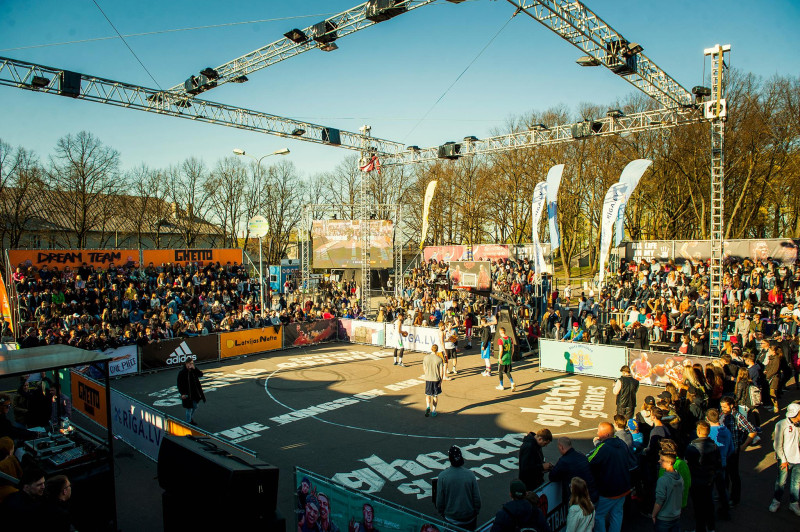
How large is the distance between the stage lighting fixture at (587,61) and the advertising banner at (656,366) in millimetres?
9629

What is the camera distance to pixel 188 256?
28.5 meters

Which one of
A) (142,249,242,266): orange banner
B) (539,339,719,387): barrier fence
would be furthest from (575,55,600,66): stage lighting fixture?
(142,249,242,266): orange banner

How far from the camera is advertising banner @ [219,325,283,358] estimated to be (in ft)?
63.2

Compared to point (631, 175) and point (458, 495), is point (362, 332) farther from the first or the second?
point (458, 495)

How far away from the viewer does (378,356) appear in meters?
19.8

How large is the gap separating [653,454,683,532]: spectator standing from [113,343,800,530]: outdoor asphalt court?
4.60ft

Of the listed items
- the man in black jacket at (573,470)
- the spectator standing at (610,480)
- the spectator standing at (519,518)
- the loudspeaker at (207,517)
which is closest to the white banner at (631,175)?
the spectator standing at (610,480)

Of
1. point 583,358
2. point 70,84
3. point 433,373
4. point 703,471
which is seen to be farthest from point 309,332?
point 703,471

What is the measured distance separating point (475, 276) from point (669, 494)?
21.2 metres

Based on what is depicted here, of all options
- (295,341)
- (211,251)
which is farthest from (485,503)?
(211,251)

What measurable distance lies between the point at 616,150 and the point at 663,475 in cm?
3515

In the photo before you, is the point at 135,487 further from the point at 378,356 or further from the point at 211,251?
the point at 211,251

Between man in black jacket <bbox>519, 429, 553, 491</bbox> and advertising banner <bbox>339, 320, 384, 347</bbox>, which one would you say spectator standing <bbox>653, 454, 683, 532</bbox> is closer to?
man in black jacket <bbox>519, 429, 553, 491</bbox>

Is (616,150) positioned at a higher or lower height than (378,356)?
higher
